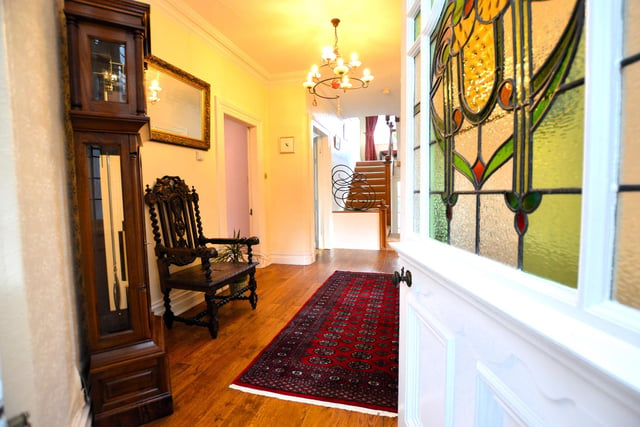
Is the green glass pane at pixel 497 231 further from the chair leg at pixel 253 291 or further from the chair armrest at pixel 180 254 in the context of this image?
the chair leg at pixel 253 291

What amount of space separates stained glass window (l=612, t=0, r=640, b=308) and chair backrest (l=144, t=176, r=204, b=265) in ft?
7.86

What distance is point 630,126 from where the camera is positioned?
1.09 ft

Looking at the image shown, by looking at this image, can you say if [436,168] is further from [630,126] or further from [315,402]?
[315,402]

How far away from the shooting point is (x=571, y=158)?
0.42m

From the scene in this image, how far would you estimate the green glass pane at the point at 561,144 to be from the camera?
16.0 inches

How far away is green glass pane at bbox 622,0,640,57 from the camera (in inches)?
12.7

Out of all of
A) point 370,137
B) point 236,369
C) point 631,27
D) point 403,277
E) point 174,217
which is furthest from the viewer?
point 370,137

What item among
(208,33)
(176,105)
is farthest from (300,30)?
(176,105)

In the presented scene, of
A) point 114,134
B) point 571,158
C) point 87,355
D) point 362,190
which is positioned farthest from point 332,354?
point 362,190

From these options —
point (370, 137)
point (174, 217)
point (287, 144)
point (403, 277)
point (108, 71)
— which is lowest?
point (403, 277)

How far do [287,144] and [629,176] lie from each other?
442cm

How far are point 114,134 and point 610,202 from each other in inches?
66.6

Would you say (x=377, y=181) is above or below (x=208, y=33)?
below

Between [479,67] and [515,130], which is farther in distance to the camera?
[479,67]
